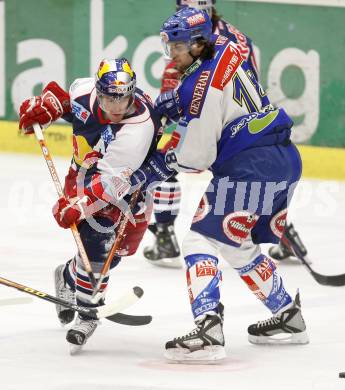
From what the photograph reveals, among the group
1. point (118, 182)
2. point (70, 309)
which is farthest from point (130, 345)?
point (118, 182)

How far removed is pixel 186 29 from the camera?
16.0 feet

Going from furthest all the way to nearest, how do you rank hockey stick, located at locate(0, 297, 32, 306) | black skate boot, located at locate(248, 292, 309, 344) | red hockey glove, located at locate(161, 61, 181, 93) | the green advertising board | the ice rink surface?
1. the green advertising board
2. red hockey glove, located at locate(161, 61, 181, 93)
3. hockey stick, located at locate(0, 297, 32, 306)
4. black skate boot, located at locate(248, 292, 309, 344)
5. the ice rink surface

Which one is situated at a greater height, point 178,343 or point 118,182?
point 118,182

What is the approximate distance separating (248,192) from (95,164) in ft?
2.04

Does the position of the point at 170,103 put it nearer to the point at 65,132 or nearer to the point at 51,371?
the point at 51,371

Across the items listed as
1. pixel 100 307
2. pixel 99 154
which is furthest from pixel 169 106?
pixel 100 307

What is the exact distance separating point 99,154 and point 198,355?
33.0 inches

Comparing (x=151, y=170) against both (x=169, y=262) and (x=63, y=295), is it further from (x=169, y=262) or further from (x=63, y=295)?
(x=169, y=262)

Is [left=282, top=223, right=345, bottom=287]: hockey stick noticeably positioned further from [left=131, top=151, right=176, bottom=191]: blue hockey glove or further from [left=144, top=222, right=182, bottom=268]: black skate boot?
[left=131, top=151, right=176, bottom=191]: blue hockey glove

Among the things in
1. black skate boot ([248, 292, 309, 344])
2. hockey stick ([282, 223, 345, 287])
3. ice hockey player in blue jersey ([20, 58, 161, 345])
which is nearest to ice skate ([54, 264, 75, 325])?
ice hockey player in blue jersey ([20, 58, 161, 345])

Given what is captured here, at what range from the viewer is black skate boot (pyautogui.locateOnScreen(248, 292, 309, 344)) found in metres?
5.16

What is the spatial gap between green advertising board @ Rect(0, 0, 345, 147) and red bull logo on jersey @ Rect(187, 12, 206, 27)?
12.4 feet

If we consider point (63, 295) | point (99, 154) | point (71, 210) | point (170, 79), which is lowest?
point (63, 295)

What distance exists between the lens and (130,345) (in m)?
5.14
